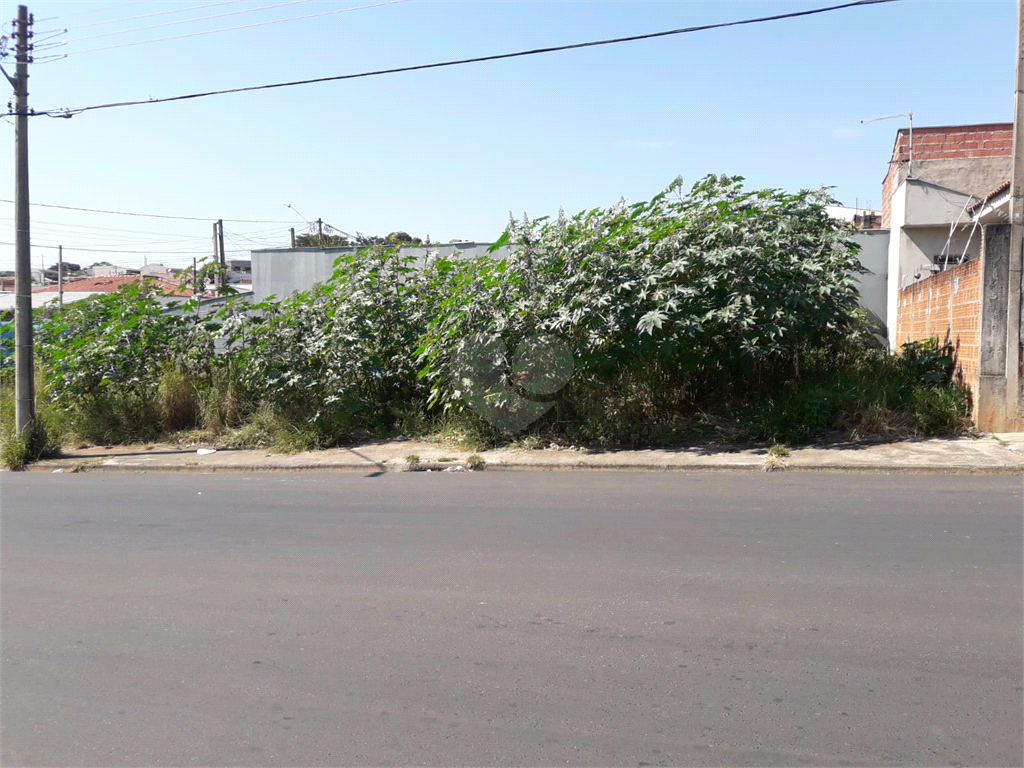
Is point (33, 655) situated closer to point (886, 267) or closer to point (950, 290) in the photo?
point (950, 290)

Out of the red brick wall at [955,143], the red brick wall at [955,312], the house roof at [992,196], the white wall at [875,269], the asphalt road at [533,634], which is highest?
the red brick wall at [955,143]

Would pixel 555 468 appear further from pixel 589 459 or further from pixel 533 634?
pixel 533 634

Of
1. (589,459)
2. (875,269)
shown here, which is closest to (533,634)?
(589,459)

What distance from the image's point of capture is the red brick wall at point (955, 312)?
36.0 feet

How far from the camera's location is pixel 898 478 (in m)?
8.80

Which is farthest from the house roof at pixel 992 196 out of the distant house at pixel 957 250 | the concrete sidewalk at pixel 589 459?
the concrete sidewalk at pixel 589 459

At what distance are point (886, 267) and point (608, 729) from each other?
18.6 meters

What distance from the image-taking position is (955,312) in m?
12.0

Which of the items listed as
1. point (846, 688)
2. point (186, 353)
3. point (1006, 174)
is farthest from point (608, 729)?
point (1006, 174)

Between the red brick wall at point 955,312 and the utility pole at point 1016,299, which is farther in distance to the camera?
the red brick wall at point 955,312
